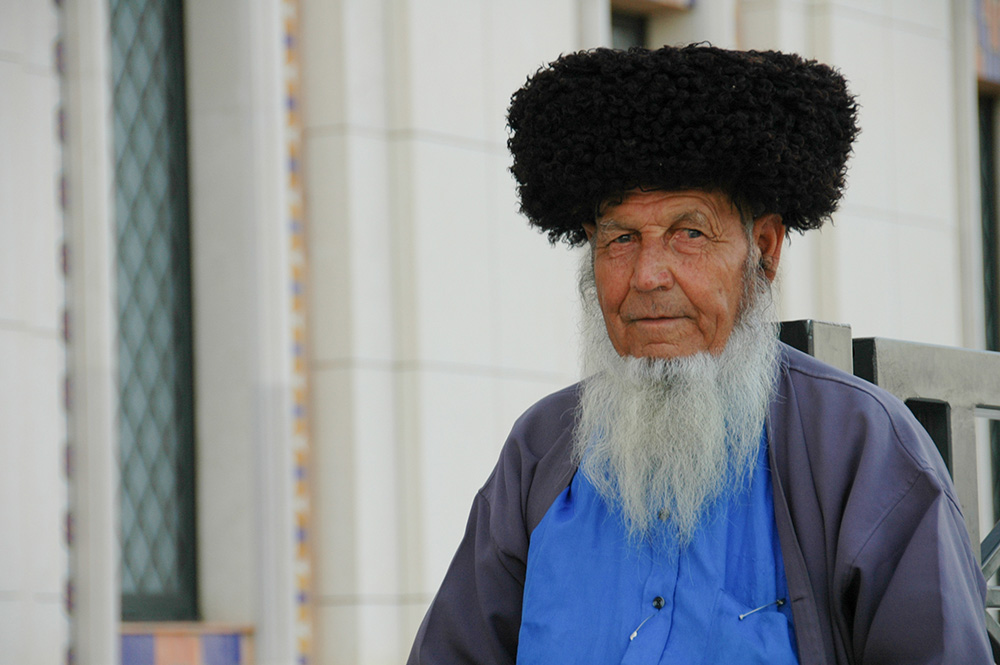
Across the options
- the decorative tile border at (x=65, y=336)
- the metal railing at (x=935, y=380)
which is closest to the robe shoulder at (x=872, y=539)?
the metal railing at (x=935, y=380)

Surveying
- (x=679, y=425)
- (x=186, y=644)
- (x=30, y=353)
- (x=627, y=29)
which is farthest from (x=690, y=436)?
(x=627, y=29)

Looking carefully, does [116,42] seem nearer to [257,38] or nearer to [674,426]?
[257,38]

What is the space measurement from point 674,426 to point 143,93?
450 cm

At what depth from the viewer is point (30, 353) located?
563 cm

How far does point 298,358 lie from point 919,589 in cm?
477

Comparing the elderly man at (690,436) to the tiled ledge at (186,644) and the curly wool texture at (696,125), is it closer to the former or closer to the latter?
the curly wool texture at (696,125)

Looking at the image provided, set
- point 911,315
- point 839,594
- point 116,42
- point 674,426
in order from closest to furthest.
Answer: point 839,594 < point 674,426 < point 116,42 < point 911,315

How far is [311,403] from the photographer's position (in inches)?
267

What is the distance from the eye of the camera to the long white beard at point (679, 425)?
2551mm

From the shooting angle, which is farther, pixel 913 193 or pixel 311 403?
pixel 913 193

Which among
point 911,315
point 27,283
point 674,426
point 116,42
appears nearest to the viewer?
point 674,426

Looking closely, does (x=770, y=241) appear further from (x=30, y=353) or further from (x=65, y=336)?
(x=65, y=336)

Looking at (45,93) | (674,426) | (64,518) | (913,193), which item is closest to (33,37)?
(45,93)

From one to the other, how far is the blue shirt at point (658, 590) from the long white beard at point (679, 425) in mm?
28
